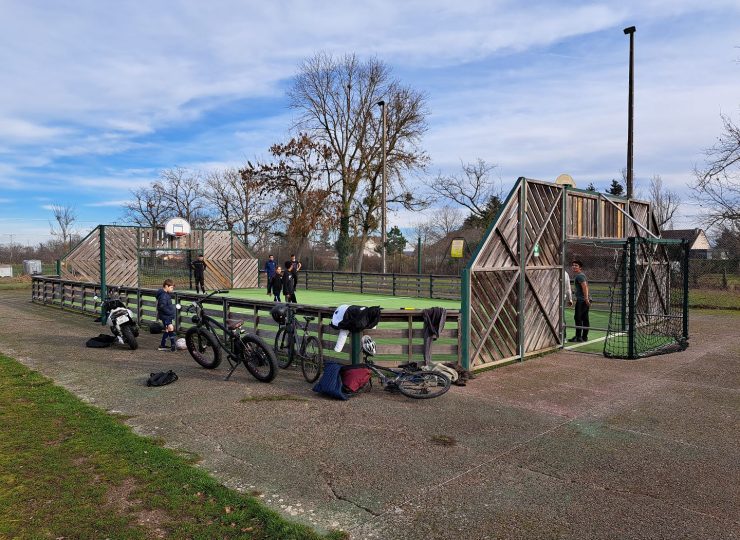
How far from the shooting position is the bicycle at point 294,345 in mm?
8164

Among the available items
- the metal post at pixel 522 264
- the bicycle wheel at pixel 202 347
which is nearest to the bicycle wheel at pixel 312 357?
the bicycle wheel at pixel 202 347

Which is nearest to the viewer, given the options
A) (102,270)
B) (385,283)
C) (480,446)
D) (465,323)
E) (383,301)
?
(480,446)

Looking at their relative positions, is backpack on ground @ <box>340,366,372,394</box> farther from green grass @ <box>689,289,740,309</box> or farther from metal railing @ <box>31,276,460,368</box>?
green grass @ <box>689,289,740,309</box>

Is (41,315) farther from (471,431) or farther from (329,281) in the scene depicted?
(471,431)

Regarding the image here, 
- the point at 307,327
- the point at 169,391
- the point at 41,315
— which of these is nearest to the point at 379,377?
the point at 307,327

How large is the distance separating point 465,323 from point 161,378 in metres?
4.50

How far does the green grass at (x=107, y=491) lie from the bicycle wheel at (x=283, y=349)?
3.08 meters

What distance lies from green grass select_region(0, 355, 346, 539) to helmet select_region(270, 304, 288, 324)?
3117mm

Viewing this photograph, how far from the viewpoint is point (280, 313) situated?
867cm

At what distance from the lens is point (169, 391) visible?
746 centimetres

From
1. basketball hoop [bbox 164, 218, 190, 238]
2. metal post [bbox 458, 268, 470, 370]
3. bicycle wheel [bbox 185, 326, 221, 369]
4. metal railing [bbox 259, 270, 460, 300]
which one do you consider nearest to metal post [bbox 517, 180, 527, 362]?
metal post [bbox 458, 268, 470, 370]

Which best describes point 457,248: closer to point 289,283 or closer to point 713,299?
point 289,283

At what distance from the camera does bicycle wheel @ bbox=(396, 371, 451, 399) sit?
23.1 feet

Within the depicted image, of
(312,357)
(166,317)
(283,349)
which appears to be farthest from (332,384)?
(166,317)
